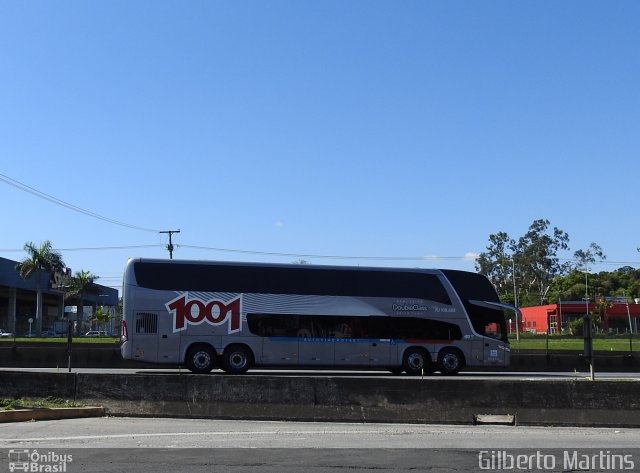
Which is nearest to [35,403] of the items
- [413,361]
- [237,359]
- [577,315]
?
[237,359]

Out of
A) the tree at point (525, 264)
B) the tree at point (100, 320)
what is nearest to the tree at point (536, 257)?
the tree at point (525, 264)

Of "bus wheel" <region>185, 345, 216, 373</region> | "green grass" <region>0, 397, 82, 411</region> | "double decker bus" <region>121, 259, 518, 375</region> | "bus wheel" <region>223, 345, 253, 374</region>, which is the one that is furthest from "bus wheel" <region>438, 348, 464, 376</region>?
"green grass" <region>0, 397, 82, 411</region>

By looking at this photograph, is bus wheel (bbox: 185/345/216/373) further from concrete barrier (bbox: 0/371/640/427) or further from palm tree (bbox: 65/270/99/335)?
palm tree (bbox: 65/270/99/335)

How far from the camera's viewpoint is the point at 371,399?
13266 millimetres

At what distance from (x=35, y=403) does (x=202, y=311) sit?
1068 centimetres

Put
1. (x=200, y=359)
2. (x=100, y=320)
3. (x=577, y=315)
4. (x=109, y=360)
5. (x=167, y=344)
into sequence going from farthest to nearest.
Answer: (x=577, y=315)
(x=100, y=320)
(x=109, y=360)
(x=200, y=359)
(x=167, y=344)

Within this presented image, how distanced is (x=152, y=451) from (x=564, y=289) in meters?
119

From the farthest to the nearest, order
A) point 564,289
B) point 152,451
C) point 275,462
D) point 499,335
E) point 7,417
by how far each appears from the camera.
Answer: point 564,289 < point 499,335 < point 7,417 < point 152,451 < point 275,462

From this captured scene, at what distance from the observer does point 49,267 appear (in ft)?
266

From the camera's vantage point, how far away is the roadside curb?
41.2 ft

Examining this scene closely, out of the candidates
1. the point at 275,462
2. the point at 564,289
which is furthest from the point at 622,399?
the point at 564,289

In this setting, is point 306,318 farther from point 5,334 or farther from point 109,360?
point 5,334

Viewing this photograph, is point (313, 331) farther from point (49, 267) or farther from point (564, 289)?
point (564, 289)

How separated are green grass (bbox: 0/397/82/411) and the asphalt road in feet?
2.72
